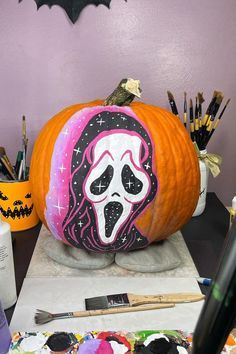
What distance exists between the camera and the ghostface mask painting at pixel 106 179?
26.7 inches

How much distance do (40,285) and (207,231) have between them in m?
0.42

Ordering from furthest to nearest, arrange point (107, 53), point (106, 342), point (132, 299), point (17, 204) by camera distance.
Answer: point (107, 53) → point (17, 204) → point (132, 299) → point (106, 342)

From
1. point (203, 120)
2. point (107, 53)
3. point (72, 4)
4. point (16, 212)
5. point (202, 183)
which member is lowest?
point (16, 212)

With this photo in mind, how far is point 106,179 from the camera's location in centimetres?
69

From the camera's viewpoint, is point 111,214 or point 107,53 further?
point 107,53

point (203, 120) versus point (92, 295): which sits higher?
point (203, 120)

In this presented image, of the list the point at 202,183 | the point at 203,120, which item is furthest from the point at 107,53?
the point at 202,183

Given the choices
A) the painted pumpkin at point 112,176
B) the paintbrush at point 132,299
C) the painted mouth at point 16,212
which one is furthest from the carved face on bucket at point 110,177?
the painted mouth at point 16,212

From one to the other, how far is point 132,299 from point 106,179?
0.21 meters

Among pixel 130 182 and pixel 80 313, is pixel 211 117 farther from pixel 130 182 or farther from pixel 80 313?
pixel 80 313

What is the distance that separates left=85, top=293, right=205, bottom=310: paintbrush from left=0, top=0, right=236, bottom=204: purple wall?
1.88 ft

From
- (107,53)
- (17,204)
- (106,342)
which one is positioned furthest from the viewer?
(107,53)

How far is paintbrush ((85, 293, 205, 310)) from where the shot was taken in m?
0.63

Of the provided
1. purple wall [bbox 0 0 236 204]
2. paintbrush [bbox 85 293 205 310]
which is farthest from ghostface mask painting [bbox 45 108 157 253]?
purple wall [bbox 0 0 236 204]
